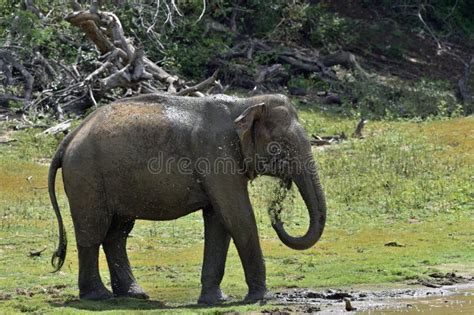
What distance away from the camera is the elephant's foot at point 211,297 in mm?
13469

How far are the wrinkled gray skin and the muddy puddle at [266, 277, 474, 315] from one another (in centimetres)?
62

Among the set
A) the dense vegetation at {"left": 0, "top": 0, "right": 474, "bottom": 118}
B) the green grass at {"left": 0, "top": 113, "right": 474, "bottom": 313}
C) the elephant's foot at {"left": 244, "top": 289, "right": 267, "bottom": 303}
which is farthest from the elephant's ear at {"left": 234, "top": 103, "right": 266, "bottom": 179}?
the dense vegetation at {"left": 0, "top": 0, "right": 474, "bottom": 118}

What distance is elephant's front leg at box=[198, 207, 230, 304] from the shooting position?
13555 millimetres

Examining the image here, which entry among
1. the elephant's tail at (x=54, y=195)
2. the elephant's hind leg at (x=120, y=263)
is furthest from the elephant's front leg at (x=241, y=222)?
the elephant's tail at (x=54, y=195)

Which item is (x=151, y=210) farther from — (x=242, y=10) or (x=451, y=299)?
(x=242, y=10)

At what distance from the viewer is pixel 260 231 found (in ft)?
60.6

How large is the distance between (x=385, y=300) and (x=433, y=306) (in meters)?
0.66

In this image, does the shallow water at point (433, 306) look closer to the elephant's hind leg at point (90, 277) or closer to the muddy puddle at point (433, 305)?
the muddy puddle at point (433, 305)

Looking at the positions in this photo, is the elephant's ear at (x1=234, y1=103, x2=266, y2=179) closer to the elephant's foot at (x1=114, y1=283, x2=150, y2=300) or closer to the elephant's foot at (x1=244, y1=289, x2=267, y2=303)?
the elephant's foot at (x1=244, y1=289, x2=267, y2=303)

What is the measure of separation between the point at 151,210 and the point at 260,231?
4.80m

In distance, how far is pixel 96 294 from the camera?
13.8m

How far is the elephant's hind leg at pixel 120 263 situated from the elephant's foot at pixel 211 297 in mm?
784

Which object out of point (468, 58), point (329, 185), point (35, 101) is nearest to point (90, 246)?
point (329, 185)

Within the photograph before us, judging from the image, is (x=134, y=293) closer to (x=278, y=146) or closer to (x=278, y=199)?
(x=278, y=199)
